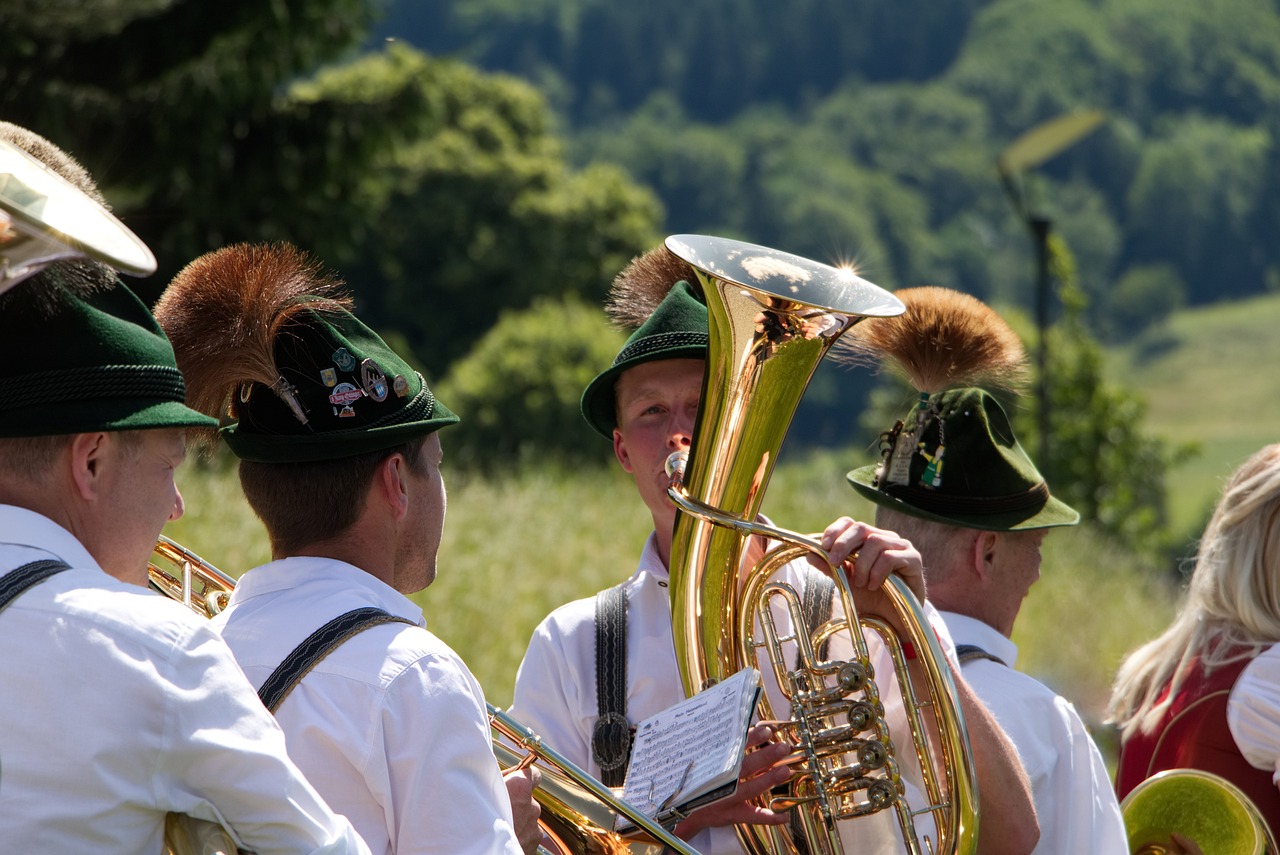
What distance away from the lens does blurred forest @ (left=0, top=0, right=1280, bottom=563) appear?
13.8 meters

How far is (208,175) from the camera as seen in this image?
14.1 meters

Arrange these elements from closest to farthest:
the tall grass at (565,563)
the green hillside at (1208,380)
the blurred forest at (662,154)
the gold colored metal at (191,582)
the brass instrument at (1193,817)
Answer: the gold colored metal at (191,582), the brass instrument at (1193,817), the tall grass at (565,563), the blurred forest at (662,154), the green hillside at (1208,380)

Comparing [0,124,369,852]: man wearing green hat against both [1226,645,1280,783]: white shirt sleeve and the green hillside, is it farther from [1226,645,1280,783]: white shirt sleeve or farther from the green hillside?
the green hillside

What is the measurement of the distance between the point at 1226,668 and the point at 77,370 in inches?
112

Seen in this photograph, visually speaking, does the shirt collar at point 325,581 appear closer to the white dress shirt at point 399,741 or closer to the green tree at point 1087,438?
the white dress shirt at point 399,741

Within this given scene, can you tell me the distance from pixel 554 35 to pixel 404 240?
85037 millimetres

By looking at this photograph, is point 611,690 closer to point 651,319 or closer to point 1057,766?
point 651,319

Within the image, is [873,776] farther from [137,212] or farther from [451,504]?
[137,212]

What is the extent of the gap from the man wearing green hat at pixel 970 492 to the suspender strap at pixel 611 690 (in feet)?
2.30

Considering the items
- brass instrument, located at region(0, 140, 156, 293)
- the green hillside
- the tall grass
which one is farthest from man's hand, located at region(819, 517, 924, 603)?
the green hillside

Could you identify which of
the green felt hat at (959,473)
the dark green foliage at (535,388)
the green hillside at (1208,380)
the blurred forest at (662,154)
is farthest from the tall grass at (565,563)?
the green hillside at (1208,380)

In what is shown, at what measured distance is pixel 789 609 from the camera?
2871 mm

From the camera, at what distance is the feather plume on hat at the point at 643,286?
11.1ft

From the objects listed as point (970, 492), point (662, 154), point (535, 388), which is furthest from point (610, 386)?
point (662, 154)
